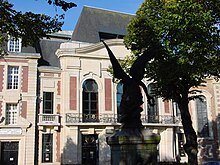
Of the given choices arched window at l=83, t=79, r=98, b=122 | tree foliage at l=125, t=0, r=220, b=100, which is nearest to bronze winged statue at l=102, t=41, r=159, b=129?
tree foliage at l=125, t=0, r=220, b=100

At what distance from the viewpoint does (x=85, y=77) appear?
24109mm

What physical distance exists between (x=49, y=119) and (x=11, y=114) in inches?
111

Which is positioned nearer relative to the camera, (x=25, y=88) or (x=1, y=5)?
(x=1, y=5)

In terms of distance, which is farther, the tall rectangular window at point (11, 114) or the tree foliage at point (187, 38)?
the tall rectangular window at point (11, 114)

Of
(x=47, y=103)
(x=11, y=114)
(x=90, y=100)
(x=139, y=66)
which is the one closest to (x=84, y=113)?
(x=90, y=100)

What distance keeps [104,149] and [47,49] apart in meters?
9.97

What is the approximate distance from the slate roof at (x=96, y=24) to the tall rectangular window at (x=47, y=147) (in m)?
8.65

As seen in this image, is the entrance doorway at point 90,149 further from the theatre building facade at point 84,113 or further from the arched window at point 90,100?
the arched window at point 90,100

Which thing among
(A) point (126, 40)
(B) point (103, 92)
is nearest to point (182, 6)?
(A) point (126, 40)

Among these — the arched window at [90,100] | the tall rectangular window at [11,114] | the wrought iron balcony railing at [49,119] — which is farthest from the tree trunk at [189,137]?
the tall rectangular window at [11,114]

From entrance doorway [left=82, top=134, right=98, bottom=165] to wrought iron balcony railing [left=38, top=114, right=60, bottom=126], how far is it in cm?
246

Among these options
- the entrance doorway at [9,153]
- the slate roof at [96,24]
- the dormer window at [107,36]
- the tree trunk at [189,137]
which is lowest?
the entrance doorway at [9,153]

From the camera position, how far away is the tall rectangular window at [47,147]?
22031 millimetres

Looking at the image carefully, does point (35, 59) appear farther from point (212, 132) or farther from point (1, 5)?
point (212, 132)
